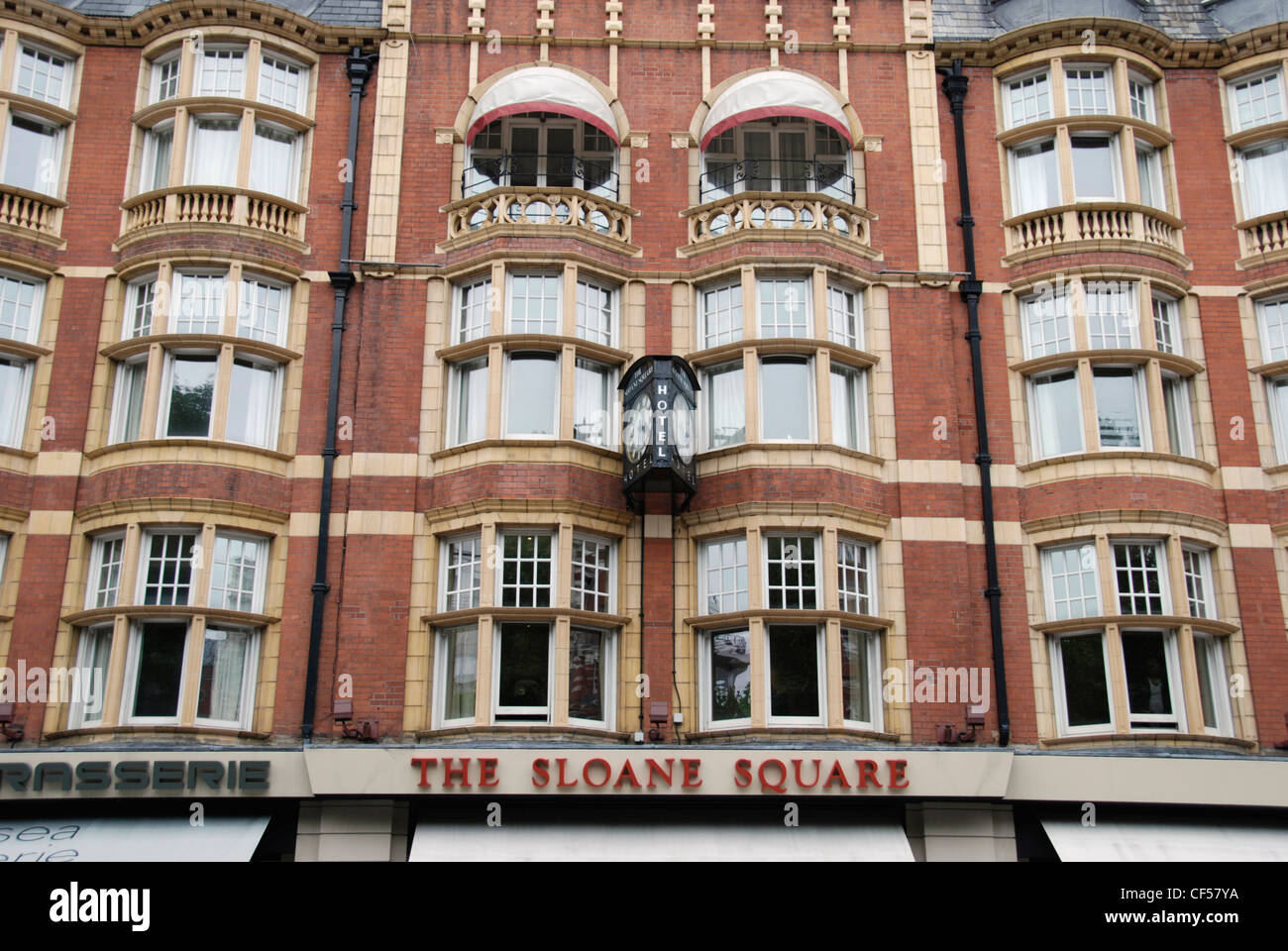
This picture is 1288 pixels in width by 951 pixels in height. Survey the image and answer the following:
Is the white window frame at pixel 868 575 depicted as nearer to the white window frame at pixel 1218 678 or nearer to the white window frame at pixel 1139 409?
the white window frame at pixel 1139 409

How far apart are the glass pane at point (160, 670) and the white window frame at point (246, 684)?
362 mm

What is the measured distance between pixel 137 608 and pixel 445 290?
271 inches

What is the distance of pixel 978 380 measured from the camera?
2164 centimetres

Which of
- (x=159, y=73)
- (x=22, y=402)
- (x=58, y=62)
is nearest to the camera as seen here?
(x=22, y=402)

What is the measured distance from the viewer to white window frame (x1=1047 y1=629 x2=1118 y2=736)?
1970cm

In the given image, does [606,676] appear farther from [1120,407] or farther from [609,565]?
[1120,407]

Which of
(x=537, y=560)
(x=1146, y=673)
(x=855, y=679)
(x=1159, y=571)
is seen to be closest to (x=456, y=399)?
(x=537, y=560)

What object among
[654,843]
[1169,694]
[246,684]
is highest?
[246,684]

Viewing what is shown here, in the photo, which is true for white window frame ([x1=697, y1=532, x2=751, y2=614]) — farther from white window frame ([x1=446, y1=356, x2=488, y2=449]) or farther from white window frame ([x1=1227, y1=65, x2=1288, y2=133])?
white window frame ([x1=1227, y1=65, x2=1288, y2=133])

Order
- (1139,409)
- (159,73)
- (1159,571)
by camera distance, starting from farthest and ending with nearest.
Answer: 1. (159,73)
2. (1139,409)
3. (1159,571)

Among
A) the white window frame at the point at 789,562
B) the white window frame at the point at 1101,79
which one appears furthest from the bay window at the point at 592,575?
the white window frame at the point at 1101,79

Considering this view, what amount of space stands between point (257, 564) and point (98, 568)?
2376mm

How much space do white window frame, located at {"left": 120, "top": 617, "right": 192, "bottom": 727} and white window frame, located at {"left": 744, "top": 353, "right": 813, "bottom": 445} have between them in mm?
9096

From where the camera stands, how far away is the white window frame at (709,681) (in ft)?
63.7
